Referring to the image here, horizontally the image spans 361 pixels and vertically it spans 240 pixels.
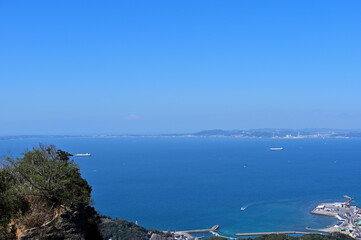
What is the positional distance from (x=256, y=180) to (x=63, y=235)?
57113 mm

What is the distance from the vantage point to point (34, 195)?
627 centimetres

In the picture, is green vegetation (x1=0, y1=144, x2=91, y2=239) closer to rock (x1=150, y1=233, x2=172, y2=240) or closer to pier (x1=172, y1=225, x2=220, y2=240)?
rock (x1=150, y1=233, x2=172, y2=240)

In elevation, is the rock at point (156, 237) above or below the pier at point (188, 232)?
above

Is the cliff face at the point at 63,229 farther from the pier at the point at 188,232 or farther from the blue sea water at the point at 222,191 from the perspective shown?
the blue sea water at the point at 222,191

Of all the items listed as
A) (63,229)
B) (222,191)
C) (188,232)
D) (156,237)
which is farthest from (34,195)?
(222,191)

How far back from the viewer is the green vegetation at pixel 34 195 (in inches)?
227

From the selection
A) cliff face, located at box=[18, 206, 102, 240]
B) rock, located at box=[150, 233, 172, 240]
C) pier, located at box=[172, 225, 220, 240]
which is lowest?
pier, located at box=[172, 225, 220, 240]

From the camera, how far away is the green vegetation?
5.78 m

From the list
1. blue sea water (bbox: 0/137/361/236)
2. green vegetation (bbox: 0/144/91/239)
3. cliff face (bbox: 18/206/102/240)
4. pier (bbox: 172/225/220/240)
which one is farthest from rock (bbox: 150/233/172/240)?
cliff face (bbox: 18/206/102/240)

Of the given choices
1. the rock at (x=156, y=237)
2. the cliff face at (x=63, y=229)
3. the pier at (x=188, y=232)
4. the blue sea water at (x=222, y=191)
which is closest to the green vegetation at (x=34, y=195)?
the cliff face at (x=63, y=229)

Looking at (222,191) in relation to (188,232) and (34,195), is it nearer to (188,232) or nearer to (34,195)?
(188,232)

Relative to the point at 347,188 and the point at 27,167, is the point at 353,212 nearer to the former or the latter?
the point at 347,188

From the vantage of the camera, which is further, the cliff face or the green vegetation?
the green vegetation

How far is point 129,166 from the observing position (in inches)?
3059
